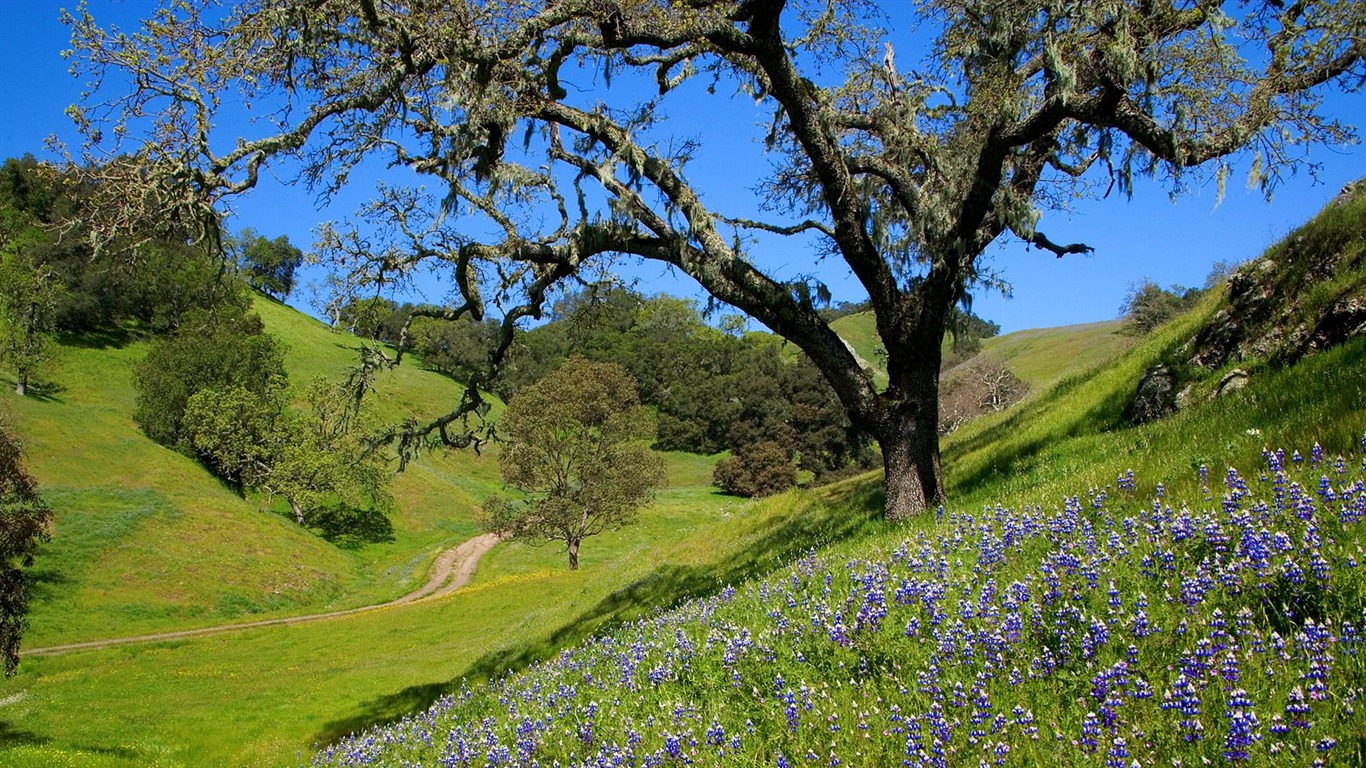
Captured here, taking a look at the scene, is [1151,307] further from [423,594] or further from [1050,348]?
[1050,348]

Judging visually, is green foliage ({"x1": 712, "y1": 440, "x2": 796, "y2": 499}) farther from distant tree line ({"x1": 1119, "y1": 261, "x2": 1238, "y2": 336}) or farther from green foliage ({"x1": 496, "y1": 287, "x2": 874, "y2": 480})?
distant tree line ({"x1": 1119, "y1": 261, "x2": 1238, "y2": 336})

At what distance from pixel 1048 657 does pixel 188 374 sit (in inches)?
3384

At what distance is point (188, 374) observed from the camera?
74250 millimetres

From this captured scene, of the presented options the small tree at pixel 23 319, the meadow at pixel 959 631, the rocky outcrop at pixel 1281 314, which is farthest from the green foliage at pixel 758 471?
the rocky outcrop at pixel 1281 314

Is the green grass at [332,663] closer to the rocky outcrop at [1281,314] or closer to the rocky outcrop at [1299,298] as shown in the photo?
the rocky outcrop at [1281,314]

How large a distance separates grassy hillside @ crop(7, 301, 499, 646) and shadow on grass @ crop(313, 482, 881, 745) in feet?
69.6

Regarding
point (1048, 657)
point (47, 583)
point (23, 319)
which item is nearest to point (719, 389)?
point (23, 319)

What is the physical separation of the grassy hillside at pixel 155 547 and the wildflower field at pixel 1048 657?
114 ft

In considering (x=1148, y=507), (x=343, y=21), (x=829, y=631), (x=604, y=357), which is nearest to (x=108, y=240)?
(x=343, y=21)

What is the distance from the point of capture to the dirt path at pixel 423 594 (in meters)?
37.4

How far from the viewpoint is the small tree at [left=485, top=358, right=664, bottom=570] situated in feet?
160

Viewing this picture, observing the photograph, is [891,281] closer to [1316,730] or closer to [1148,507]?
[1148,507]

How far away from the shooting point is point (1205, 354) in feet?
42.4

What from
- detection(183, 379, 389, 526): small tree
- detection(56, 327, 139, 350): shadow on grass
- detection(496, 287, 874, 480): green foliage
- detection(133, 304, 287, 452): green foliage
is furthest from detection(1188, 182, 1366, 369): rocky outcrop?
detection(56, 327, 139, 350): shadow on grass
